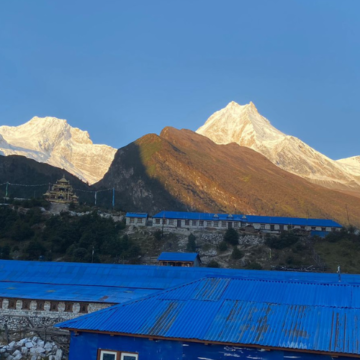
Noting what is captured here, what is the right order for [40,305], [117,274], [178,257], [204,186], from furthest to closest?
[204,186], [178,257], [117,274], [40,305]

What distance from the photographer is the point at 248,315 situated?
1339 cm

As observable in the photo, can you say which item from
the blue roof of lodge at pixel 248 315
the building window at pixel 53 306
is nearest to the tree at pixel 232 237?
the building window at pixel 53 306

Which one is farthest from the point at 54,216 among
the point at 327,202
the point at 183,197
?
the point at 327,202

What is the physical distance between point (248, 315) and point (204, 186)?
116369 mm

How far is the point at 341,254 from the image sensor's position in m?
51.5

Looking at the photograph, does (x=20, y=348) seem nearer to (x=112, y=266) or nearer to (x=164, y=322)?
(x=164, y=322)

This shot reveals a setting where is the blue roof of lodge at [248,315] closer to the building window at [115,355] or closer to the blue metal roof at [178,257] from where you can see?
the building window at [115,355]

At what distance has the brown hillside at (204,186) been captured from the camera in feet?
398

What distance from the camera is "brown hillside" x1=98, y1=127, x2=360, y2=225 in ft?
398

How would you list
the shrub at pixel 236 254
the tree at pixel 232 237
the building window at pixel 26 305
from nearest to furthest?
the building window at pixel 26 305, the shrub at pixel 236 254, the tree at pixel 232 237

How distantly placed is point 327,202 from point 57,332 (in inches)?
4900

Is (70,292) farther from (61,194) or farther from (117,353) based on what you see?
(61,194)

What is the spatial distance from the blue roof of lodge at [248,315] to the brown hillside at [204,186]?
98964 millimetres

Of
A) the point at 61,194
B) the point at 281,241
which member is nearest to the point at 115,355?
the point at 281,241
